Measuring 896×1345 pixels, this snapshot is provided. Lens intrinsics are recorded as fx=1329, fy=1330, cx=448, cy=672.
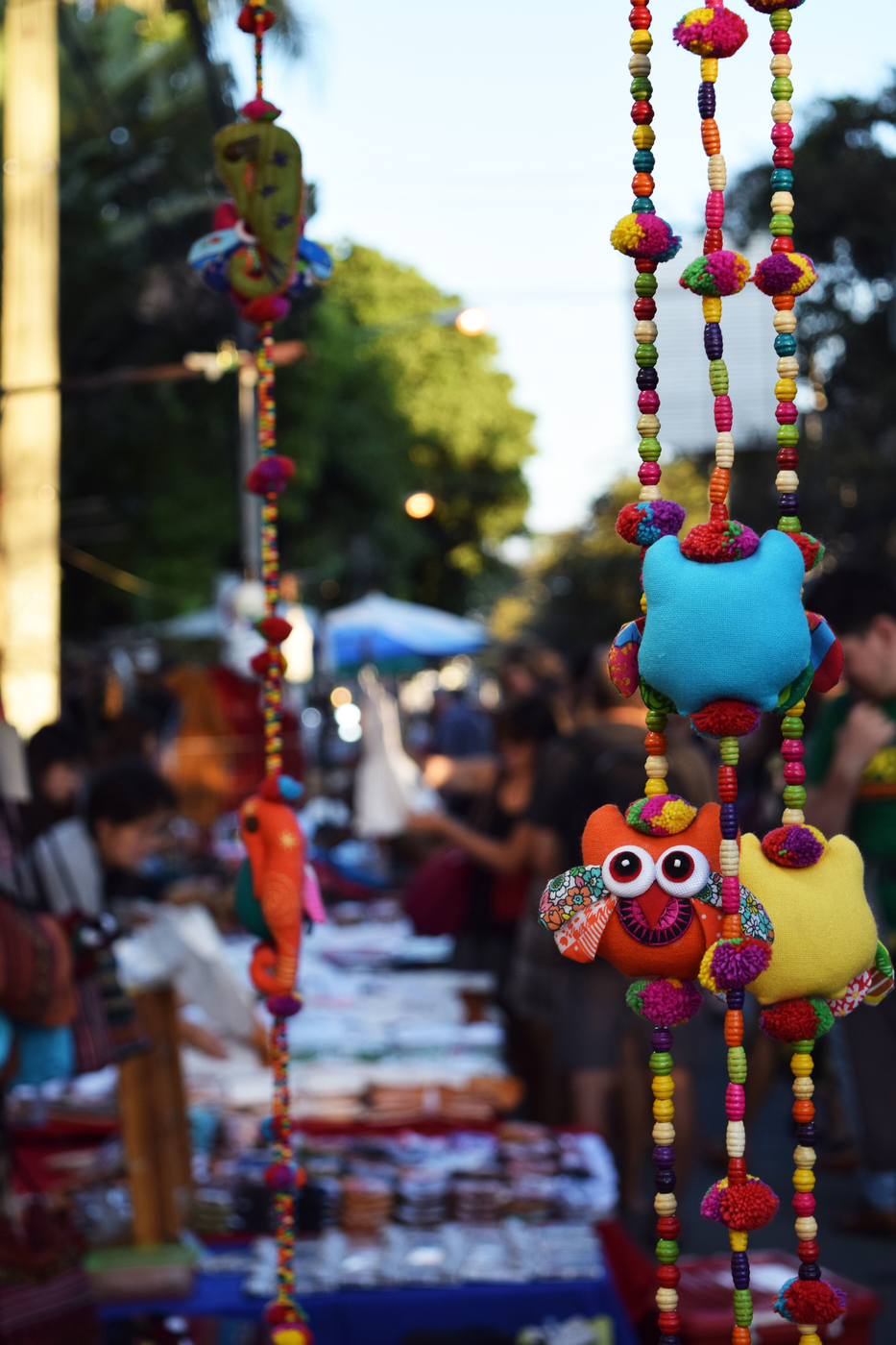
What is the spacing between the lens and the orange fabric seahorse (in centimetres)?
170

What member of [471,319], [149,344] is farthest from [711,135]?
[149,344]

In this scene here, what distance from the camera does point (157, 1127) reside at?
8.65 feet

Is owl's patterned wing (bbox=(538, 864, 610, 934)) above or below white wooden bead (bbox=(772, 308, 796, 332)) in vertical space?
below

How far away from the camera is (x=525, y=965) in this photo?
4359 millimetres

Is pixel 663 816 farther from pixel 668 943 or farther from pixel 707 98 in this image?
pixel 707 98

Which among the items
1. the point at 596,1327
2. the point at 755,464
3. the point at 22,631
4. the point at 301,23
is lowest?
the point at 596,1327

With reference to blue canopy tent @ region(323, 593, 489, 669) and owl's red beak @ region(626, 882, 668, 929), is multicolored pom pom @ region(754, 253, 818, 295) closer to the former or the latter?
owl's red beak @ region(626, 882, 668, 929)

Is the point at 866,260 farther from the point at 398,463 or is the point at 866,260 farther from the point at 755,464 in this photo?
the point at 398,463

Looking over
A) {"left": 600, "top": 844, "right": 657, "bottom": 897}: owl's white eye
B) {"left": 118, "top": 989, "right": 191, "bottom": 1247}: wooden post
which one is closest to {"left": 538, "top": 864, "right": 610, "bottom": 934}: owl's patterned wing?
{"left": 600, "top": 844, "right": 657, "bottom": 897}: owl's white eye

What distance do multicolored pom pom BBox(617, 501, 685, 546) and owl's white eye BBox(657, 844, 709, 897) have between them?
0.87 feet

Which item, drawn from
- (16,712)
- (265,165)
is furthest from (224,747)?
(265,165)

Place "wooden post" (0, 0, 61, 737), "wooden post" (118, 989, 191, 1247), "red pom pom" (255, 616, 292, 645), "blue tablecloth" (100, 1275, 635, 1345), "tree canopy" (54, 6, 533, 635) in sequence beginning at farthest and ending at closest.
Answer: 1. "tree canopy" (54, 6, 533, 635)
2. "wooden post" (0, 0, 61, 737)
3. "wooden post" (118, 989, 191, 1247)
4. "blue tablecloth" (100, 1275, 635, 1345)
5. "red pom pom" (255, 616, 292, 645)

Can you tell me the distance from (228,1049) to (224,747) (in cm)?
612

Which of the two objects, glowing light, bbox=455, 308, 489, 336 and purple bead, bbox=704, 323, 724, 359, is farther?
glowing light, bbox=455, 308, 489, 336
